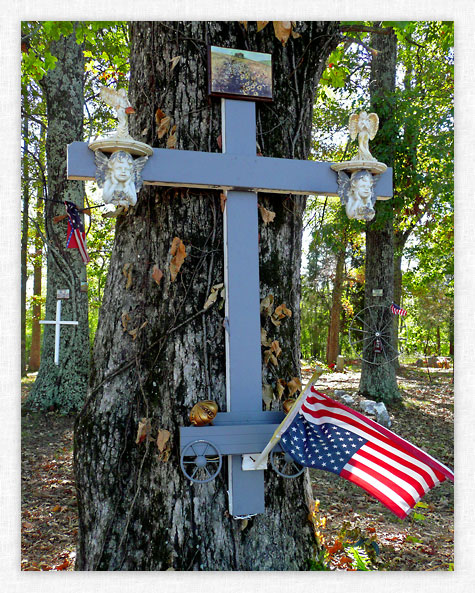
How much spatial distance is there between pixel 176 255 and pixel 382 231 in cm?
515

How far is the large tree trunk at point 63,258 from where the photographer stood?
5.29 m

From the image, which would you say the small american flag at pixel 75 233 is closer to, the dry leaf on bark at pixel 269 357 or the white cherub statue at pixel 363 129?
the dry leaf on bark at pixel 269 357

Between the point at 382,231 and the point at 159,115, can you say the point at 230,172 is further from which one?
the point at 382,231

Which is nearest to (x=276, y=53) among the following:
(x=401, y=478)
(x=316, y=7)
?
(x=316, y=7)

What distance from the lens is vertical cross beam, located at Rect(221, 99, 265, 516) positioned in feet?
5.72

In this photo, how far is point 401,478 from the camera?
1643 millimetres

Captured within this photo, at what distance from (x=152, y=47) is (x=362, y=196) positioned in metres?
1.03

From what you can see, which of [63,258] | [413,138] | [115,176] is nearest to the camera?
[115,176]

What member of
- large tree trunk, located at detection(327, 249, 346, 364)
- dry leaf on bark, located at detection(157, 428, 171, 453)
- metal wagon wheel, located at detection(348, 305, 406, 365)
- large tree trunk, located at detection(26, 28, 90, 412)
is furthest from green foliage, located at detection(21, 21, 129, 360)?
large tree trunk, located at detection(327, 249, 346, 364)

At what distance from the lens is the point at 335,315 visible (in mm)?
12000

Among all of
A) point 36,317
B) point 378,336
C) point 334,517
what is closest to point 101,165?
point 334,517

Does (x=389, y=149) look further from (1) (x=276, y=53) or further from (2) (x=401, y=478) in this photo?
(2) (x=401, y=478)

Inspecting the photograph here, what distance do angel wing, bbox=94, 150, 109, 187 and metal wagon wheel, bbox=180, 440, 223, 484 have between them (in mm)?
917

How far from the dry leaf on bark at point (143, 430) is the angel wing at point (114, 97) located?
3.64ft
